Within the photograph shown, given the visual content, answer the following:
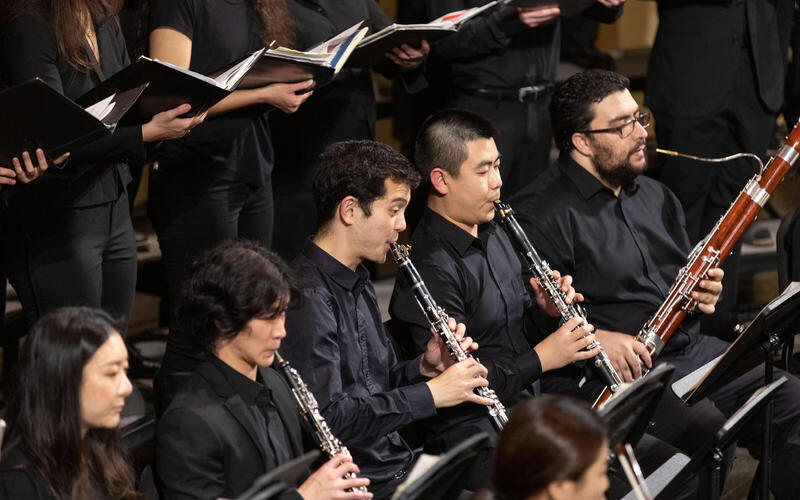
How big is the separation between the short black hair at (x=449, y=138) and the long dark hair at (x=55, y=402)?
135 cm

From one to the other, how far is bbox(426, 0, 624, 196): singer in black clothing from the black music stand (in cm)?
143

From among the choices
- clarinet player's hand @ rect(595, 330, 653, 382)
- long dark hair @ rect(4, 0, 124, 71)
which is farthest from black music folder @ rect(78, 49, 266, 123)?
clarinet player's hand @ rect(595, 330, 653, 382)

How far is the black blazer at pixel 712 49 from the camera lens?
14.5 feet

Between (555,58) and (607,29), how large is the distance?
271 centimetres

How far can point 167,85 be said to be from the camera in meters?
2.61

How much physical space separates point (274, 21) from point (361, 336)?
3.38 ft

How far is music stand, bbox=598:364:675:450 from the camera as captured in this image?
217 cm

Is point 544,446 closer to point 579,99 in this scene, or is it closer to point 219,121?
point 219,121

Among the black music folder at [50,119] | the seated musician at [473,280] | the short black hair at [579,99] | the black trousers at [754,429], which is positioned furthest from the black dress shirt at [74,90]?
the black trousers at [754,429]

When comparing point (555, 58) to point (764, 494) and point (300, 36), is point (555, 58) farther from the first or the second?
point (764, 494)

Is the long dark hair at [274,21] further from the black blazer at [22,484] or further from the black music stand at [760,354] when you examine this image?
the black blazer at [22,484]

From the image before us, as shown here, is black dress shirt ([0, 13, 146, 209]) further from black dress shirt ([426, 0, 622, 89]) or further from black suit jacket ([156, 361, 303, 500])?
black dress shirt ([426, 0, 622, 89])

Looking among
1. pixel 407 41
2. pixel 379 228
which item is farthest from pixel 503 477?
pixel 407 41

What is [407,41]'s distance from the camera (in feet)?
11.6
